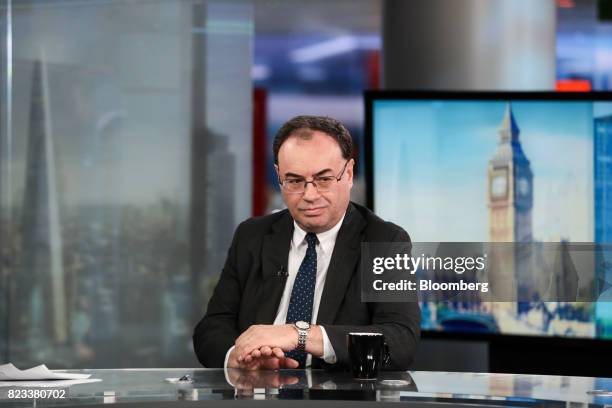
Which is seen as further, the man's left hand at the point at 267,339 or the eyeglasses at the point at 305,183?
the eyeglasses at the point at 305,183

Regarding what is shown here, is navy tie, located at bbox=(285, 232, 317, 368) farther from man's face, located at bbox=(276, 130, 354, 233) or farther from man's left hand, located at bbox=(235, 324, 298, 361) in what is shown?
man's left hand, located at bbox=(235, 324, 298, 361)

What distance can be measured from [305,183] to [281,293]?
30 cm

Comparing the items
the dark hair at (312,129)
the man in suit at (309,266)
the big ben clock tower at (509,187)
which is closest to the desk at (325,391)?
the man in suit at (309,266)

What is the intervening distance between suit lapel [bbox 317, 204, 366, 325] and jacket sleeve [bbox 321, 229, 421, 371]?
0.31ft

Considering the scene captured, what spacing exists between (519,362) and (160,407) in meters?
2.73

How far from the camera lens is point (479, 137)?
4.36 metres

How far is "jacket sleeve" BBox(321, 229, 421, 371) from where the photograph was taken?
97.0 inches

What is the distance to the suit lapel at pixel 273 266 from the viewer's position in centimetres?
275

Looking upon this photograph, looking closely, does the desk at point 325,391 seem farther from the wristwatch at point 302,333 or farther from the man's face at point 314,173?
the man's face at point 314,173

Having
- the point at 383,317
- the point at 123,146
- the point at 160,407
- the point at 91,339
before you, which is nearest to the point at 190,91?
the point at 123,146

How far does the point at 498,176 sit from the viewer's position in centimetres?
437

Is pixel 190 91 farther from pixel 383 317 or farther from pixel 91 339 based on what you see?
pixel 383 317

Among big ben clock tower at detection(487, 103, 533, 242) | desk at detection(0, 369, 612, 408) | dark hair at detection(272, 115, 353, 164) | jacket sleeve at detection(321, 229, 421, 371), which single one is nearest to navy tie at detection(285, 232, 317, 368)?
jacket sleeve at detection(321, 229, 421, 371)

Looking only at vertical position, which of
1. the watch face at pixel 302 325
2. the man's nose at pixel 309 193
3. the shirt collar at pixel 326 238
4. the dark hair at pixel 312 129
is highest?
the dark hair at pixel 312 129
